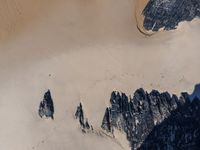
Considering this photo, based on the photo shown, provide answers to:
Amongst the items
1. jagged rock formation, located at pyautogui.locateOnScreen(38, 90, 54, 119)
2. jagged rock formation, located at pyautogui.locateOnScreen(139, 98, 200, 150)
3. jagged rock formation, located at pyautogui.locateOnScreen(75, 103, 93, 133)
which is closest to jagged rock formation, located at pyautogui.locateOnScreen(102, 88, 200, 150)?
jagged rock formation, located at pyautogui.locateOnScreen(139, 98, 200, 150)

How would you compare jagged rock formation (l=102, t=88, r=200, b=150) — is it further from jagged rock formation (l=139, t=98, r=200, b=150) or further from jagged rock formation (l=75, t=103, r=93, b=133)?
jagged rock formation (l=75, t=103, r=93, b=133)

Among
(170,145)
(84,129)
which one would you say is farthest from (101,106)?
(170,145)

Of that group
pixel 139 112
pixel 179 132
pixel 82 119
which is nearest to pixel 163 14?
pixel 139 112

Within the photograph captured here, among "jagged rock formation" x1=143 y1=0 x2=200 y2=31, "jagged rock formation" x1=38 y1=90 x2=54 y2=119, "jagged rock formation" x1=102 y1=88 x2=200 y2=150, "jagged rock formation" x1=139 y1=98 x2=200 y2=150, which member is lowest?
"jagged rock formation" x1=139 y1=98 x2=200 y2=150

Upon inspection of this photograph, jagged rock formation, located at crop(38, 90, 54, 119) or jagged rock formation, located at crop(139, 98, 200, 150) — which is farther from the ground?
jagged rock formation, located at crop(38, 90, 54, 119)

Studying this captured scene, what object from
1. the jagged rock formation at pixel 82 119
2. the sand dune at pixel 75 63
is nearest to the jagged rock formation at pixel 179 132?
the sand dune at pixel 75 63

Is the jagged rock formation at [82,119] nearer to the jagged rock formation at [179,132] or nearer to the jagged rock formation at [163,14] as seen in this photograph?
the jagged rock formation at [179,132]
